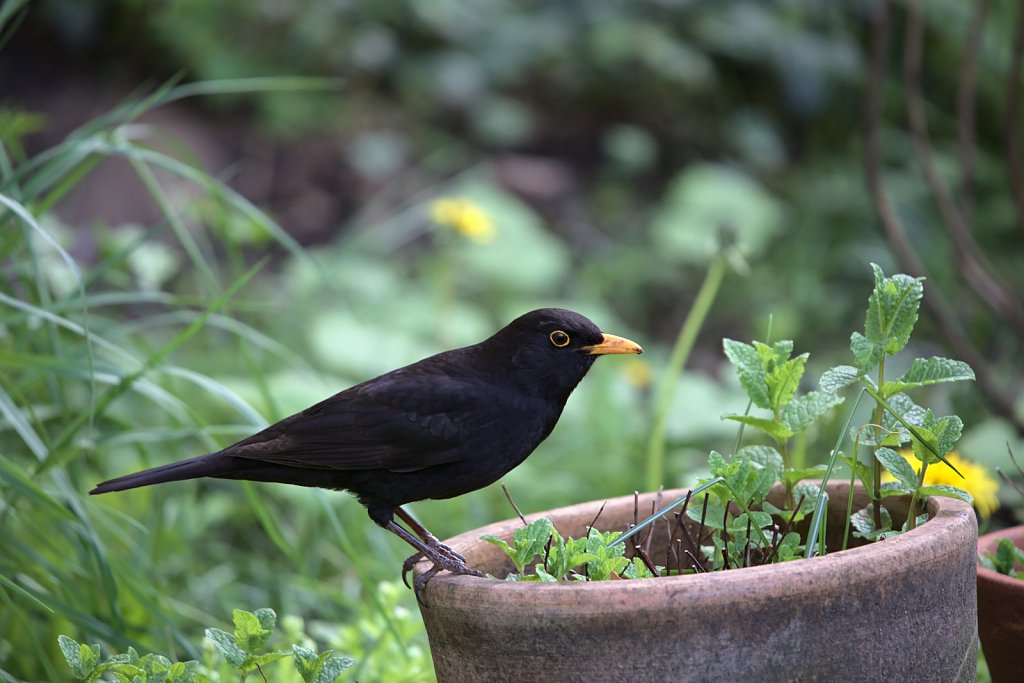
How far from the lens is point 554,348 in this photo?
267 centimetres

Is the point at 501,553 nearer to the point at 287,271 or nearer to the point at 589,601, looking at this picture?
the point at 589,601

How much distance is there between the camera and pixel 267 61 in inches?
313

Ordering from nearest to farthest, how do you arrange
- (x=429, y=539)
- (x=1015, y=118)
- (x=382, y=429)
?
1. (x=429, y=539)
2. (x=382, y=429)
3. (x=1015, y=118)

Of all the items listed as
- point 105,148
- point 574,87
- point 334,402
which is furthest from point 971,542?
point 574,87

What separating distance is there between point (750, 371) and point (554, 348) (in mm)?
710

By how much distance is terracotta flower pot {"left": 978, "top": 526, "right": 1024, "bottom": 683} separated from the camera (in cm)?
202

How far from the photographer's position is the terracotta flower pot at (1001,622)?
202cm

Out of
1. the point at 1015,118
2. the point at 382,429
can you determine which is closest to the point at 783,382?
the point at 382,429

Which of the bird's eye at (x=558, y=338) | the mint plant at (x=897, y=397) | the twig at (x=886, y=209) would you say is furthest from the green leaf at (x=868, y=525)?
the twig at (x=886, y=209)

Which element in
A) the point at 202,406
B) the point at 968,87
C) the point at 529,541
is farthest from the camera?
the point at 202,406

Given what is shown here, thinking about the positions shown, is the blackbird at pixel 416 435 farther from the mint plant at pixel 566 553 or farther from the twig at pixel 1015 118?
the twig at pixel 1015 118

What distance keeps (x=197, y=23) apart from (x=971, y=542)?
23.2ft

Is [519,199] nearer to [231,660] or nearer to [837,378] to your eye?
[837,378]

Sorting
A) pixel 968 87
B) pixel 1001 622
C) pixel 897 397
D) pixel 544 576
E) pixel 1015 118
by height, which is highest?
pixel 968 87
